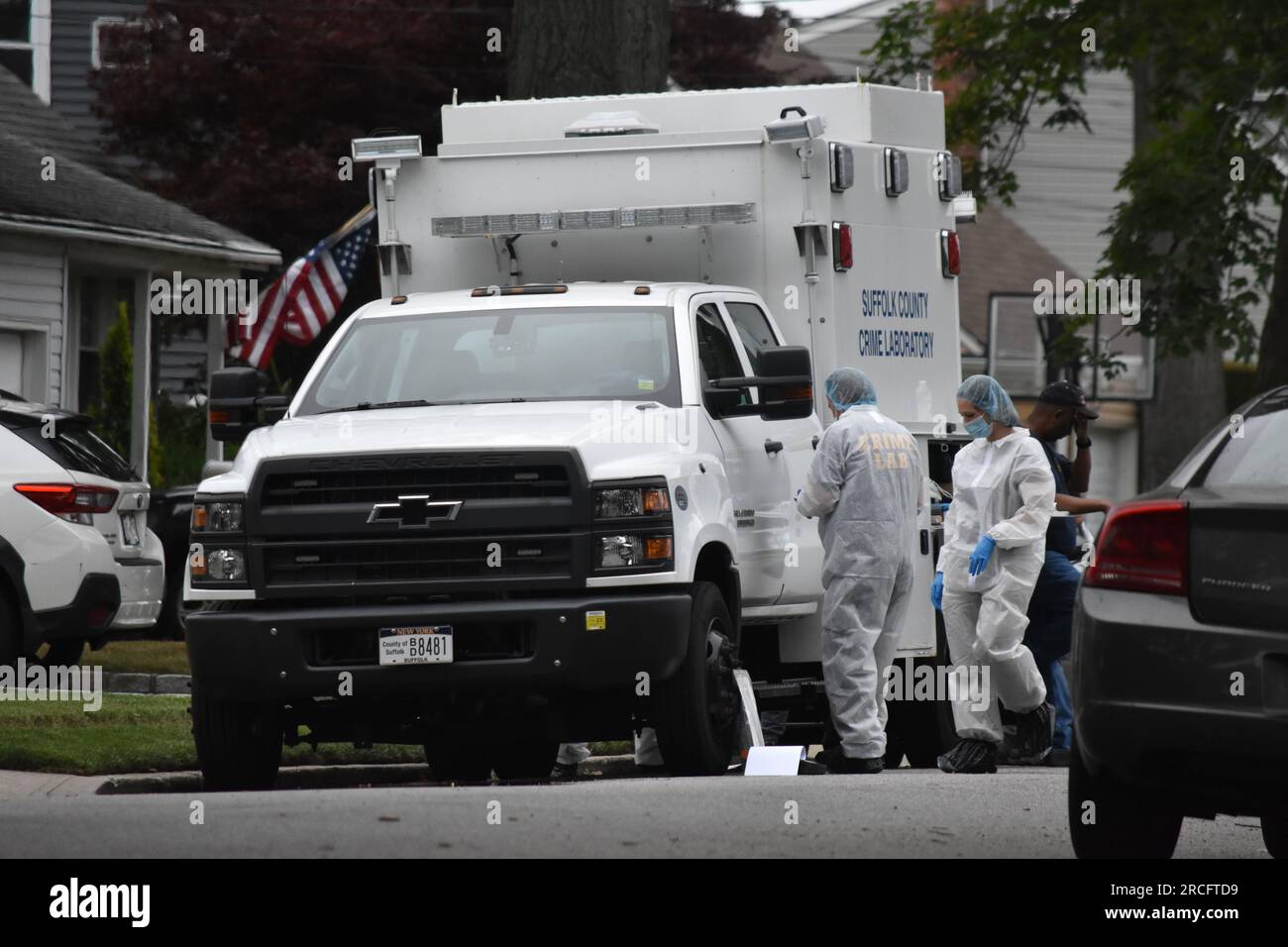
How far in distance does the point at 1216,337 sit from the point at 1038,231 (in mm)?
21695

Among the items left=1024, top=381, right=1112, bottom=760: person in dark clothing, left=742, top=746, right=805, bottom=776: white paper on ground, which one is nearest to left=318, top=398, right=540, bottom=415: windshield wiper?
left=742, top=746, right=805, bottom=776: white paper on ground

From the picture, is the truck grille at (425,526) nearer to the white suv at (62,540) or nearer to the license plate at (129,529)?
the white suv at (62,540)

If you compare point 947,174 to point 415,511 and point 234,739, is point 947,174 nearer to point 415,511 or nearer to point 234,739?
point 415,511

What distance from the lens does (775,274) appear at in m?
12.0

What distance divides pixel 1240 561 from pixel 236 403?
207 inches

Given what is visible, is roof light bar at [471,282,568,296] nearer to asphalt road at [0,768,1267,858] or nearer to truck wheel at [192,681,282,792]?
truck wheel at [192,681,282,792]

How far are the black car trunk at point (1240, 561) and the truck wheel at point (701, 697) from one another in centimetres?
316

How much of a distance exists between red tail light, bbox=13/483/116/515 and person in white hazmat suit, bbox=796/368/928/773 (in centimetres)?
483

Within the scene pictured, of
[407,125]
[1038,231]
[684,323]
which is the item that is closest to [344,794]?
[684,323]

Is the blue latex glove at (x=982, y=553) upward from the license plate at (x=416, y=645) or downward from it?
upward

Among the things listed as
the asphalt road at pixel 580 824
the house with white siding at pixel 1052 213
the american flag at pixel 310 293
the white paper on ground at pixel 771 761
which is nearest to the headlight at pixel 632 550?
the asphalt road at pixel 580 824

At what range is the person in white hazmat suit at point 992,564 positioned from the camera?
11.4 metres

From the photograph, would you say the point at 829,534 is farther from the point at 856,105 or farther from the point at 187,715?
the point at 187,715

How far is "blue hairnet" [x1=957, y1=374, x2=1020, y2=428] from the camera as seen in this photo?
11.6 meters
